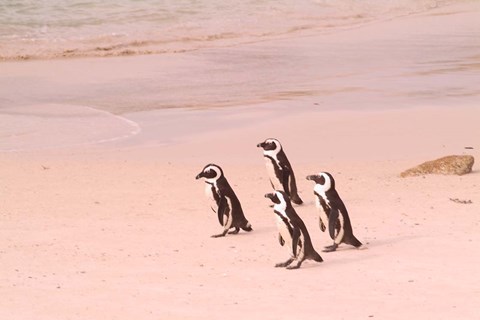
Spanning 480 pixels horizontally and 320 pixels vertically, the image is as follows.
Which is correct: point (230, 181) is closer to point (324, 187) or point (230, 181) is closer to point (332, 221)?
point (324, 187)

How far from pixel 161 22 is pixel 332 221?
23244mm

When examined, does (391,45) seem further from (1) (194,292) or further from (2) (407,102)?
(1) (194,292)

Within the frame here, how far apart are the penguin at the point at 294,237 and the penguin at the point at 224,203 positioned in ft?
3.52

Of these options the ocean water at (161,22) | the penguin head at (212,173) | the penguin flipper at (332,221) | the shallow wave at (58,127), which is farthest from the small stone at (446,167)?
the ocean water at (161,22)

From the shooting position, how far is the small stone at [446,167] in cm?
1164

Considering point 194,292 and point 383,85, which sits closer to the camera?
point 194,292

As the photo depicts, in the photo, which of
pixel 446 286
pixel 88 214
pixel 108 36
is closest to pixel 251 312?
pixel 446 286

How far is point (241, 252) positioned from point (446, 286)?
1.98 meters

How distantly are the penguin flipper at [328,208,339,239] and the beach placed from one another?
0.17m

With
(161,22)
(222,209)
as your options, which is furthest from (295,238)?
(161,22)

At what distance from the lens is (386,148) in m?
13.7

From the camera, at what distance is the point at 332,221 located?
867 centimetres

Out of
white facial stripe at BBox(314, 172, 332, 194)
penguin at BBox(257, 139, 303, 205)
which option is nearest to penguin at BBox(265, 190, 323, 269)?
white facial stripe at BBox(314, 172, 332, 194)

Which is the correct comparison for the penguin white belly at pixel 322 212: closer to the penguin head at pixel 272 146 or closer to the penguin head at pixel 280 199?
the penguin head at pixel 280 199
